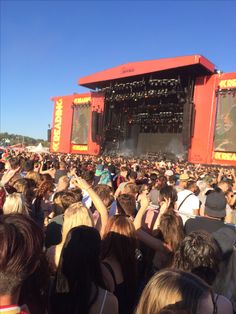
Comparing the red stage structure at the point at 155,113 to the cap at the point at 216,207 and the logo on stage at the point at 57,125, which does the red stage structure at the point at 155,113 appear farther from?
the cap at the point at 216,207

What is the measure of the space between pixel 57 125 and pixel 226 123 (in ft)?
51.0

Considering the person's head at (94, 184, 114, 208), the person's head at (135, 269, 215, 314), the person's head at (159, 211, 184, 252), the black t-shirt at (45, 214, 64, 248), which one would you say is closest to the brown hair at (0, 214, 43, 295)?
the person's head at (135, 269, 215, 314)

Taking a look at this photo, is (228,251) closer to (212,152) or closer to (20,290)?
(20,290)

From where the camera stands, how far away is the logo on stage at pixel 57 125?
2914 cm

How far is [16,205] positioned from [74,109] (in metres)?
25.0

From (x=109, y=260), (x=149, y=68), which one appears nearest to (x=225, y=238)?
(x=109, y=260)

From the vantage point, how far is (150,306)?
1421mm

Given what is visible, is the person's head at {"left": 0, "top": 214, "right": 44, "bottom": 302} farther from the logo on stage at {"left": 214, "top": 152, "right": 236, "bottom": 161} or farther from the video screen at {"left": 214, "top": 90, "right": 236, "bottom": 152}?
the logo on stage at {"left": 214, "top": 152, "right": 236, "bottom": 161}

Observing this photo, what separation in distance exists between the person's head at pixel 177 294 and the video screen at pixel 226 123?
1755 cm

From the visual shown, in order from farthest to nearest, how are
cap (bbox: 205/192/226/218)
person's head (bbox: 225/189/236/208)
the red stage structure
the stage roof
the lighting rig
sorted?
the lighting rig
the stage roof
the red stage structure
person's head (bbox: 225/189/236/208)
cap (bbox: 205/192/226/218)

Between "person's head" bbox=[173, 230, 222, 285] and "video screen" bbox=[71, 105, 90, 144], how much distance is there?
24.4m

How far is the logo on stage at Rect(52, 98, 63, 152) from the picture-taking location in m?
29.1

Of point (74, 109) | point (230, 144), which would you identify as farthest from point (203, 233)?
point (74, 109)

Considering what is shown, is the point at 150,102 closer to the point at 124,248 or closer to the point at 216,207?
the point at 216,207
